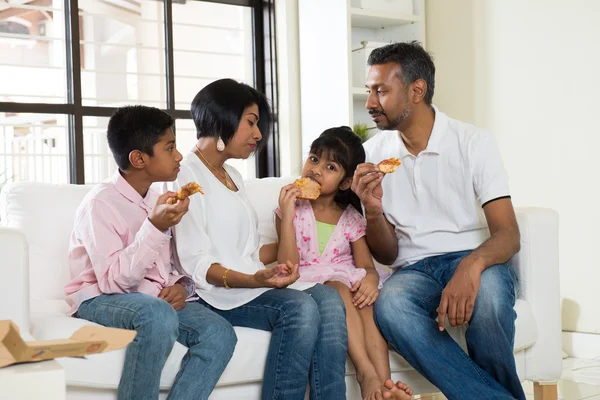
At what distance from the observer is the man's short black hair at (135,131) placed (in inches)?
Answer: 83.7

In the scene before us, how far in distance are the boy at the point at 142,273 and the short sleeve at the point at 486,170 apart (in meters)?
0.85

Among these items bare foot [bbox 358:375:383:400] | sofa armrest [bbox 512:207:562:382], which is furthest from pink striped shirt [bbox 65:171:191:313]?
sofa armrest [bbox 512:207:562:382]

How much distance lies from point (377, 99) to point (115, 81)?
2.23 meters

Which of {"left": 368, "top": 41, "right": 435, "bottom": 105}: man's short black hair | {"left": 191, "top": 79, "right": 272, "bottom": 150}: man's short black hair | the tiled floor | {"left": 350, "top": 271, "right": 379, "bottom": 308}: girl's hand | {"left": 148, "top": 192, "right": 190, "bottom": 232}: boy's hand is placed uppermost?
{"left": 368, "top": 41, "right": 435, "bottom": 105}: man's short black hair

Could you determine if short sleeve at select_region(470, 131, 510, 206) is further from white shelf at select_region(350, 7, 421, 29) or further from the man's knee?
white shelf at select_region(350, 7, 421, 29)

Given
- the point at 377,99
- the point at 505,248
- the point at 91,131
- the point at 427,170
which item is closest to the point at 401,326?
the point at 505,248

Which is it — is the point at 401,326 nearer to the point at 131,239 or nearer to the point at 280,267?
the point at 280,267

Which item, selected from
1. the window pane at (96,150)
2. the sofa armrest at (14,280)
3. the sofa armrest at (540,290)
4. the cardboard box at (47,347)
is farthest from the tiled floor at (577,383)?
the window pane at (96,150)

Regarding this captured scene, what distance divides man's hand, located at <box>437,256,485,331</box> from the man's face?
0.55m

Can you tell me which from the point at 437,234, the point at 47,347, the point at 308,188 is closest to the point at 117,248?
the point at 308,188

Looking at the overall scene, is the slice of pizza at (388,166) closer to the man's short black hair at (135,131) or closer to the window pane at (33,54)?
the man's short black hair at (135,131)

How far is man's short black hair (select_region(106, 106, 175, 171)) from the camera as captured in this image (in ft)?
6.98

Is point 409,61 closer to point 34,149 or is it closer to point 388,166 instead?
point 388,166

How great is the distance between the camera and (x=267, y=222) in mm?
2512
